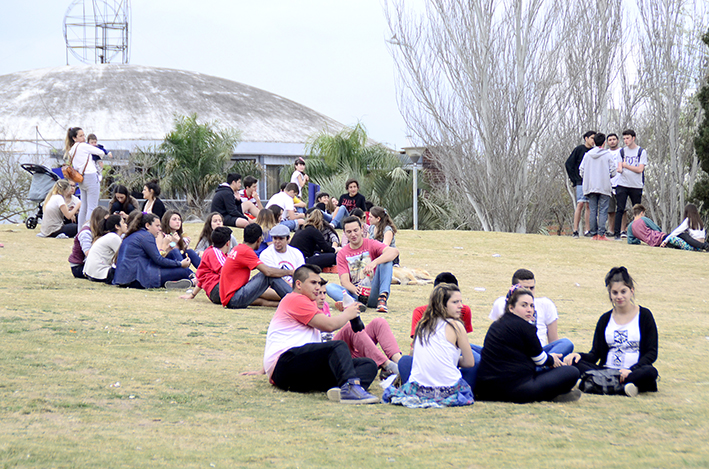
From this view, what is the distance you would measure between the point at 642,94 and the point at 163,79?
118 ft

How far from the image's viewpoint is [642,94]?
22969mm

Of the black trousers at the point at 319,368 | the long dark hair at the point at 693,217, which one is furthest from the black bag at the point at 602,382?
the long dark hair at the point at 693,217

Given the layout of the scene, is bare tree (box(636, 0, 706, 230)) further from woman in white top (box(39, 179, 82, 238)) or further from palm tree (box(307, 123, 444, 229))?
woman in white top (box(39, 179, 82, 238))

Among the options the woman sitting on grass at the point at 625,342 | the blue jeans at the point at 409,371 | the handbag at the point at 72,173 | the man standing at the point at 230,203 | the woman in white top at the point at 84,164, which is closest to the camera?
the blue jeans at the point at 409,371

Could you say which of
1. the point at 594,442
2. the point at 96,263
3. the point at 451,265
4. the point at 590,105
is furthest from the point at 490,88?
the point at 594,442

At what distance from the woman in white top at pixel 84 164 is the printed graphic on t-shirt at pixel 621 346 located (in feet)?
33.1

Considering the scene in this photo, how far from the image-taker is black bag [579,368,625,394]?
5.64 metres

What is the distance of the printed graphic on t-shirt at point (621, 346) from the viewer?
578 centimetres

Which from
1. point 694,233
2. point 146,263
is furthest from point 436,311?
point 694,233

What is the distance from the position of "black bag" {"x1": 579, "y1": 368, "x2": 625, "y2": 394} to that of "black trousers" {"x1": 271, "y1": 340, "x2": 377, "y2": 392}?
169 centimetres

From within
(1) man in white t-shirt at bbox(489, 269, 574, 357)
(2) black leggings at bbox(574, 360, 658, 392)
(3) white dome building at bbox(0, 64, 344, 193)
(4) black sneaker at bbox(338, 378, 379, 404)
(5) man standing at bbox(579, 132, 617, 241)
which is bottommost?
(4) black sneaker at bbox(338, 378, 379, 404)

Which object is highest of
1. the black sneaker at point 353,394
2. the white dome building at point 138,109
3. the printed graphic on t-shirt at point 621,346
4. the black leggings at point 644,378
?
the white dome building at point 138,109

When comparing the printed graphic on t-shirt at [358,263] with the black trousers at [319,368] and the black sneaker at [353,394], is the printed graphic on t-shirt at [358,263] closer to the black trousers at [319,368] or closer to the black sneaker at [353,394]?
the black trousers at [319,368]

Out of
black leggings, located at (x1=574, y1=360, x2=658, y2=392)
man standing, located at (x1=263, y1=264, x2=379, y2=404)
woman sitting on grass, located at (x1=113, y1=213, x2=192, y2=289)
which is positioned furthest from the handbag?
black leggings, located at (x1=574, y1=360, x2=658, y2=392)
